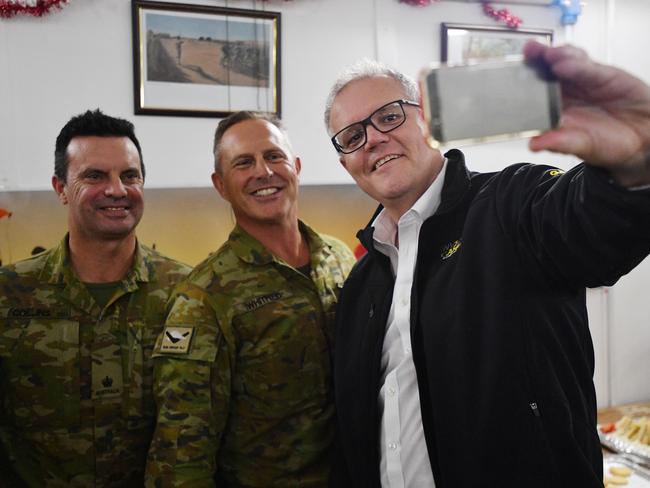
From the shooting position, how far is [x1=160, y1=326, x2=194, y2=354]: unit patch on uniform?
1287 millimetres

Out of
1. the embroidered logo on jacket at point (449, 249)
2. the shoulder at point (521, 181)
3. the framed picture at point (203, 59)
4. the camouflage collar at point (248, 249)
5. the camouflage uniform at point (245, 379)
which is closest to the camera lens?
the shoulder at point (521, 181)

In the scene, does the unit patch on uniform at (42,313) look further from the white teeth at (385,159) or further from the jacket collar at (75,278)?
the white teeth at (385,159)

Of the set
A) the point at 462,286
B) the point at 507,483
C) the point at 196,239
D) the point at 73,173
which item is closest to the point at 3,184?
the point at 73,173

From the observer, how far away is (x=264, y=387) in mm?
1347

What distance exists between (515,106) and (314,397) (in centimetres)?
102

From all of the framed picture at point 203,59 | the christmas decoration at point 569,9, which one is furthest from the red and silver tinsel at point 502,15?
the framed picture at point 203,59

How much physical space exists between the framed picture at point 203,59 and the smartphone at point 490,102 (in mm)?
1659

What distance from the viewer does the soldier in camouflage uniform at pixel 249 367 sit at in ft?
4.18

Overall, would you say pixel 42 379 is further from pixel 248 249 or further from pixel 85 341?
pixel 248 249

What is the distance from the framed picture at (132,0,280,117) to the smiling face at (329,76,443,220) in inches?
37.2

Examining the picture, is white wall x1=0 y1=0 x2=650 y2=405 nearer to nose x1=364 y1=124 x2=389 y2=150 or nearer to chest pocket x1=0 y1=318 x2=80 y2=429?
chest pocket x1=0 y1=318 x2=80 y2=429

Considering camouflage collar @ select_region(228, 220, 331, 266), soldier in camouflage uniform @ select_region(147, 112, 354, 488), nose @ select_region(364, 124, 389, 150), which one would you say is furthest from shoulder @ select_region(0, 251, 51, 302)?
nose @ select_region(364, 124, 389, 150)

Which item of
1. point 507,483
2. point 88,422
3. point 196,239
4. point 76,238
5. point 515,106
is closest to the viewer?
point 515,106

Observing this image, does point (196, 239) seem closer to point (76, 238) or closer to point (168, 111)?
point (168, 111)
